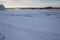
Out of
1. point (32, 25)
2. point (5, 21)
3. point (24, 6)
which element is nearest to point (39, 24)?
point (32, 25)

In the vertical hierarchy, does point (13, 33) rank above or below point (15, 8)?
below

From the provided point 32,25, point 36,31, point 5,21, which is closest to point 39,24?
point 32,25

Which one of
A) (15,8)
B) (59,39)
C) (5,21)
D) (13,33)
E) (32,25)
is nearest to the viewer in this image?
(59,39)

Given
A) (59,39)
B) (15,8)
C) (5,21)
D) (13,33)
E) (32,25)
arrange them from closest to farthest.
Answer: (59,39) → (13,33) → (32,25) → (5,21) → (15,8)

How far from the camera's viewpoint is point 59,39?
0.98 m

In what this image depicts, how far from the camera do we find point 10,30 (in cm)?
114

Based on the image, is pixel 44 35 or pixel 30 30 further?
pixel 30 30

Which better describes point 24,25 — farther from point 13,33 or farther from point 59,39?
point 59,39

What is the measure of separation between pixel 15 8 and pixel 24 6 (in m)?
0.18

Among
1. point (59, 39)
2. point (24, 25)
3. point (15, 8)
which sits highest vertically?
point (15, 8)

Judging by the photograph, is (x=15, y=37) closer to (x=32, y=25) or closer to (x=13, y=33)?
(x=13, y=33)

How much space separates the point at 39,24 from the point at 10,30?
0.38m

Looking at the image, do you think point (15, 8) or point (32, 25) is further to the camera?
point (15, 8)

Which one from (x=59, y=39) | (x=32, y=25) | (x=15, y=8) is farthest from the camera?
(x=15, y=8)
